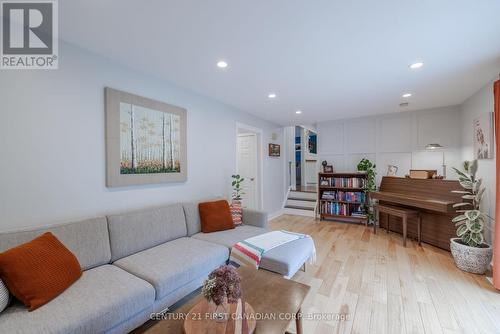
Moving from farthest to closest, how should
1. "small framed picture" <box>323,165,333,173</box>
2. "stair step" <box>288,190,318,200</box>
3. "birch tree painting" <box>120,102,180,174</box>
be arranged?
"stair step" <box>288,190,318,200</box> < "small framed picture" <box>323,165,333,173</box> < "birch tree painting" <box>120,102,180,174</box>

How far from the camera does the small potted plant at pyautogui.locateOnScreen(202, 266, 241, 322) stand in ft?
3.53

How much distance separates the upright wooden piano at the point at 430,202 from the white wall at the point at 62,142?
12.0 feet

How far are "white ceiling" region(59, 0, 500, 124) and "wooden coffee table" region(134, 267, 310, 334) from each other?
1.92 m

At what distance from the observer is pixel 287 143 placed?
6320 millimetres

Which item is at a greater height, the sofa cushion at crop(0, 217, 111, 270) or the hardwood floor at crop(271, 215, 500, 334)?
the sofa cushion at crop(0, 217, 111, 270)

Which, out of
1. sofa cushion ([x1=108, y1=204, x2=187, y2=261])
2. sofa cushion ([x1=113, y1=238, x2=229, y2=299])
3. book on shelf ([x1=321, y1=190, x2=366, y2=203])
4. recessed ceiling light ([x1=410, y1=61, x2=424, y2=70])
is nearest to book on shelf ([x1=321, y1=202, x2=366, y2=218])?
book on shelf ([x1=321, y1=190, x2=366, y2=203])

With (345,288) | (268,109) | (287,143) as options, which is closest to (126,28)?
(268,109)

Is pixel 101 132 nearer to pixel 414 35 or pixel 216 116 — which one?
pixel 216 116

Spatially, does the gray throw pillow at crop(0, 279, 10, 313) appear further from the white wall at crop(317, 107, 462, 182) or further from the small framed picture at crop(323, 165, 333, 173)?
the white wall at crop(317, 107, 462, 182)

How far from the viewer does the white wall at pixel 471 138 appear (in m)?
2.68

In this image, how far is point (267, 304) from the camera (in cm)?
131

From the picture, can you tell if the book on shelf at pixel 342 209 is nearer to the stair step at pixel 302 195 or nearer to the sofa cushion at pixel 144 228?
the stair step at pixel 302 195

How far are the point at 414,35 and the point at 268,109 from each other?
2.52 m

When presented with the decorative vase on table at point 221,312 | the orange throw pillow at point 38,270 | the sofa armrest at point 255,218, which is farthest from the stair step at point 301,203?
the orange throw pillow at point 38,270
